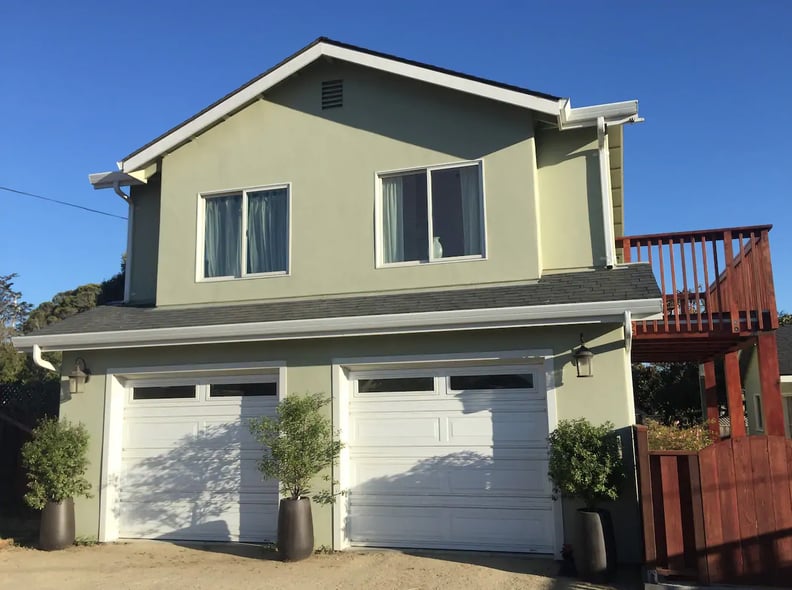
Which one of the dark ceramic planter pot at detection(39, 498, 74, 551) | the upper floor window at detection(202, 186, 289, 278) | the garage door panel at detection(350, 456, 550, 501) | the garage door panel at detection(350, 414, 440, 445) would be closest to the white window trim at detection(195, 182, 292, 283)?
the upper floor window at detection(202, 186, 289, 278)

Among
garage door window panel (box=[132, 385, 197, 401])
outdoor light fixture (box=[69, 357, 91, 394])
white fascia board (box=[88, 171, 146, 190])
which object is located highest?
white fascia board (box=[88, 171, 146, 190])

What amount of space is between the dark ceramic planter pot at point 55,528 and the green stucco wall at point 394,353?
351mm

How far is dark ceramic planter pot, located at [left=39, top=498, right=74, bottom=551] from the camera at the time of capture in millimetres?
8617

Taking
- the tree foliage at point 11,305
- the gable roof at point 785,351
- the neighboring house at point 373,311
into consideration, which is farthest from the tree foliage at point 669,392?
the tree foliage at point 11,305

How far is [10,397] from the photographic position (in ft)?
38.3

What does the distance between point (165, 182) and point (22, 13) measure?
206 inches

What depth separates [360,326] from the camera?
8.02 m

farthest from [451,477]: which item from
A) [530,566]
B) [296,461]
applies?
[296,461]

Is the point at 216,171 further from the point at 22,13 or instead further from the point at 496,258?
the point at 22,13

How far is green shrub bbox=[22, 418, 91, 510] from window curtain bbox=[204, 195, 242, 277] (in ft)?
9.66

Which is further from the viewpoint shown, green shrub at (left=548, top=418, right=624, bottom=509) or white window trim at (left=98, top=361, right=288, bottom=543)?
white window trim at (left=98, top=361, right=288, bottom=543)

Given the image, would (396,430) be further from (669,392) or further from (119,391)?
(669,392)

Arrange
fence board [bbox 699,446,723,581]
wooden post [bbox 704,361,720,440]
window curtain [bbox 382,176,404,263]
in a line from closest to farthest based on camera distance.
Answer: fence board [bbox 699,446,723,581]
window curtain [bbox 382,176,404,263]
wooden post [bbox 704,361,720,440]

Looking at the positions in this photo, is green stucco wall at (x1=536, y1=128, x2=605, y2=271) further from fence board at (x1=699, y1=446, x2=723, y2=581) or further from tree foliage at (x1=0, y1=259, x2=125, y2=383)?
tree foliage at (x1=0, y1=259, x2=125, y2=383)
